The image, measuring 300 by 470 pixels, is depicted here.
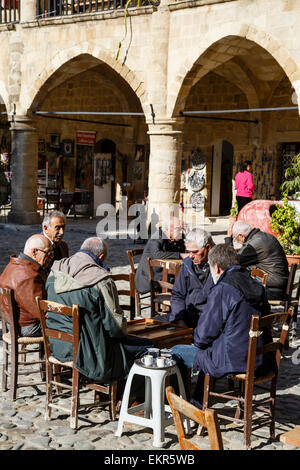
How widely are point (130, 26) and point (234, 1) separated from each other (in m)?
2.67

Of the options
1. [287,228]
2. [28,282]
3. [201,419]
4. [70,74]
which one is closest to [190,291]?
[28,282]

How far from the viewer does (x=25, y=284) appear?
494cm

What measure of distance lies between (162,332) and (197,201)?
13.6m

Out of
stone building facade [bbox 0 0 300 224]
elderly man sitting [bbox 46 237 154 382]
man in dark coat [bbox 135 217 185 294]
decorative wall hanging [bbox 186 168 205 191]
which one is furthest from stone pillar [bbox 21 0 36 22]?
elderly man sitting [bbox 46 237 154 382]

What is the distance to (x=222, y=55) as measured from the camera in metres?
13.4

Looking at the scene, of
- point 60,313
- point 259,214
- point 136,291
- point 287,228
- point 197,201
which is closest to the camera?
point 60,313

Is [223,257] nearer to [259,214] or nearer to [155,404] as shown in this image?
[155,404]

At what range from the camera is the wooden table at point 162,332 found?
474cm

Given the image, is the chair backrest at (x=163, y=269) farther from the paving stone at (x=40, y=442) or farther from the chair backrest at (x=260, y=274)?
the paving stone at (x=40, y=442)

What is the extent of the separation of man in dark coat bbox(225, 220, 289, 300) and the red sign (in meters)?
13.8

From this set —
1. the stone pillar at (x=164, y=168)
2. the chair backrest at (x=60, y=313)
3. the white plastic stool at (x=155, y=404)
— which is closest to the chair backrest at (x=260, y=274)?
the white plastic stool at (x=155, y=404)

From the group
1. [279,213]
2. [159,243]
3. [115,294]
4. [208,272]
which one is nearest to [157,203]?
[279,213]

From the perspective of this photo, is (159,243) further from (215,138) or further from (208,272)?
(215,138)
